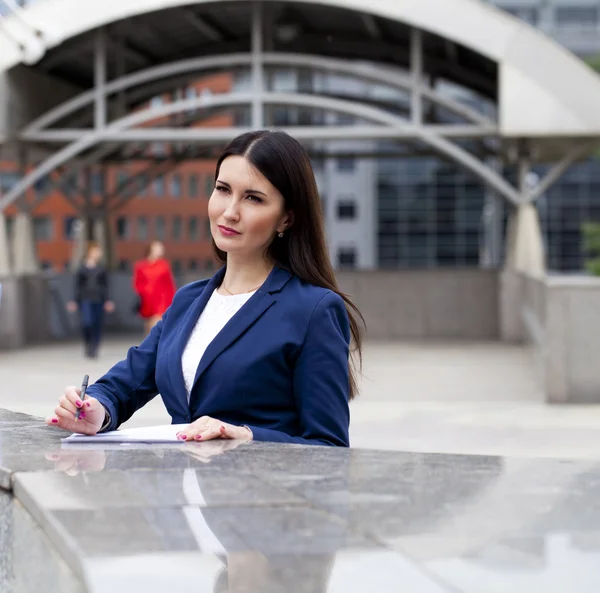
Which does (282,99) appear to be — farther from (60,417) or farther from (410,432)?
(60,417)

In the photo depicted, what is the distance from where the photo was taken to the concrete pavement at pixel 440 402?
1073cm

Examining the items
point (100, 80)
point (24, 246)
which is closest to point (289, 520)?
point (100, 80)

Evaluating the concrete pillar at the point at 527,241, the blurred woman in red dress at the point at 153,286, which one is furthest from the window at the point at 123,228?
the blurred woman in red dress at the point at 153,286

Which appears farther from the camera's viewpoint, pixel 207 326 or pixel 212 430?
pixel 207 326

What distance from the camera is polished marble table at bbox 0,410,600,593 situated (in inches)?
90.7

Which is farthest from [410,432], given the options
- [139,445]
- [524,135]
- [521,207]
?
[521,207]

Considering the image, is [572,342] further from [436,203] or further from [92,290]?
[436,203]

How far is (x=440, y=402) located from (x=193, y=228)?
271 ft

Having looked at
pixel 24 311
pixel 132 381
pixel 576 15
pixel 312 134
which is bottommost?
pixel 24 311

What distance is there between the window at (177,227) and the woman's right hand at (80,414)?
304 ft

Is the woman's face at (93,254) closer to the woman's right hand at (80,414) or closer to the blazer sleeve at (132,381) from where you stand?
the blazer sleeve at (132,381)

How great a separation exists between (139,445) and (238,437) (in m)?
0.28

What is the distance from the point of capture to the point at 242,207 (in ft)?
11.7

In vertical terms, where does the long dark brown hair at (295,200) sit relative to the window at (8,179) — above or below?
below
